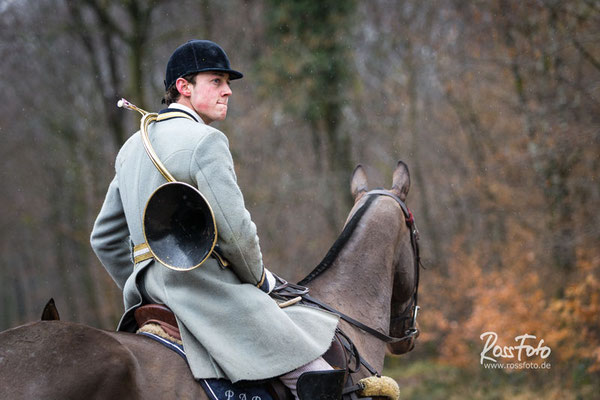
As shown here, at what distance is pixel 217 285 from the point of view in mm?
3150

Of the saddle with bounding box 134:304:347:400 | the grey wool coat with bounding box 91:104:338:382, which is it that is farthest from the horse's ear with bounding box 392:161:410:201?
the saddle with bounding box 134:304:347:400

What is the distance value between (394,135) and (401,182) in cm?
1312

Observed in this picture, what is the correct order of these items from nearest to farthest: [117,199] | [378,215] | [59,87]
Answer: [117,199] → [378,215] → [59,87]

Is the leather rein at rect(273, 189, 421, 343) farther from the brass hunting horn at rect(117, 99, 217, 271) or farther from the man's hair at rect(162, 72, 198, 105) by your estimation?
the man's hair at rect(162, 72, 198, 105)

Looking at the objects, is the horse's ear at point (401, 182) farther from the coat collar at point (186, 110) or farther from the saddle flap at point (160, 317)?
the saddle flap at point (160, 317)

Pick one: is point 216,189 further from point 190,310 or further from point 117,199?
point 117,199

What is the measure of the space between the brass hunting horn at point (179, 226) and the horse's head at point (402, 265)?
5.22 feet

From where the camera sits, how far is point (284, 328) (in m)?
3.21

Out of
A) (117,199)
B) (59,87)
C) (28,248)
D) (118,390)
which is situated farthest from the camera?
(28,248)

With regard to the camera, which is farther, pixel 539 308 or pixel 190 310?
pixel 539 308

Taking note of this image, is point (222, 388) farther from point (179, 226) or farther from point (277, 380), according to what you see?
point (179, 226)

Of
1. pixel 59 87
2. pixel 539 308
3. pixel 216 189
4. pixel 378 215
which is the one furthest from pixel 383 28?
pixel 216 189

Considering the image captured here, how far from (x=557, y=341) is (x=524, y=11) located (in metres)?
5.38

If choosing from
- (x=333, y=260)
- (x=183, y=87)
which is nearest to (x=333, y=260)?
(x=333, y=260)
